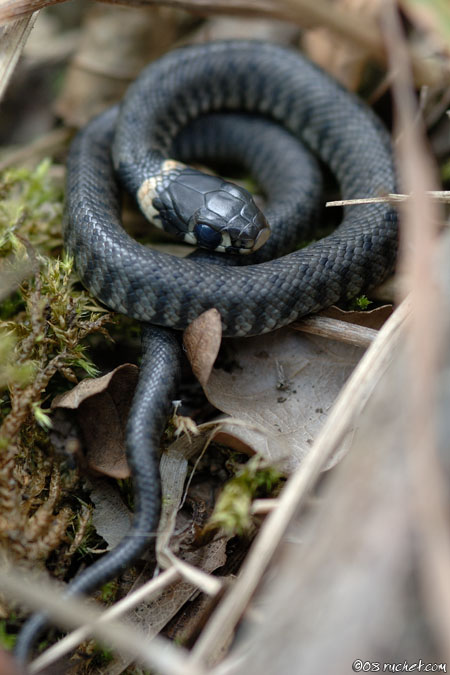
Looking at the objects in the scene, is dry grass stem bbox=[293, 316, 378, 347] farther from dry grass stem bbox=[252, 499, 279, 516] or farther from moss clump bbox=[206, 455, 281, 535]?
dry grass stem bbox=[252, 499, 279, 516]

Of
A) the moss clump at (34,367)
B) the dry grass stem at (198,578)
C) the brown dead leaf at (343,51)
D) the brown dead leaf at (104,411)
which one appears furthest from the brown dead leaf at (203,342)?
the brown dead leaf at (343,51)

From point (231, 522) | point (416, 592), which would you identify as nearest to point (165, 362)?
point (231, 522)

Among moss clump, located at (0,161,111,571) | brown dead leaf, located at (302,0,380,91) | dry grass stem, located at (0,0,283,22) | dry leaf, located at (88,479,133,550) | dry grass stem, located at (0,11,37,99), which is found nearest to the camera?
moss clump, located at (0,161,111,571)

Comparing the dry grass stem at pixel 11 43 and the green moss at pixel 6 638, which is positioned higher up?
the dry grass stem at pixel 11 43

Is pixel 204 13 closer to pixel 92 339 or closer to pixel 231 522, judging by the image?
pixel 92 339

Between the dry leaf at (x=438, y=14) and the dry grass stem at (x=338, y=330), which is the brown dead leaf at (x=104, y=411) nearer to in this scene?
the dry grass stem at (x=338, y=330)

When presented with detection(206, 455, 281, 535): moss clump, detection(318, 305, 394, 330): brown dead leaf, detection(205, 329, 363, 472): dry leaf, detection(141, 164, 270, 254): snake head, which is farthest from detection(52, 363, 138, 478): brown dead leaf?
detection(318, 305, 394, 330): brown dead leaf
